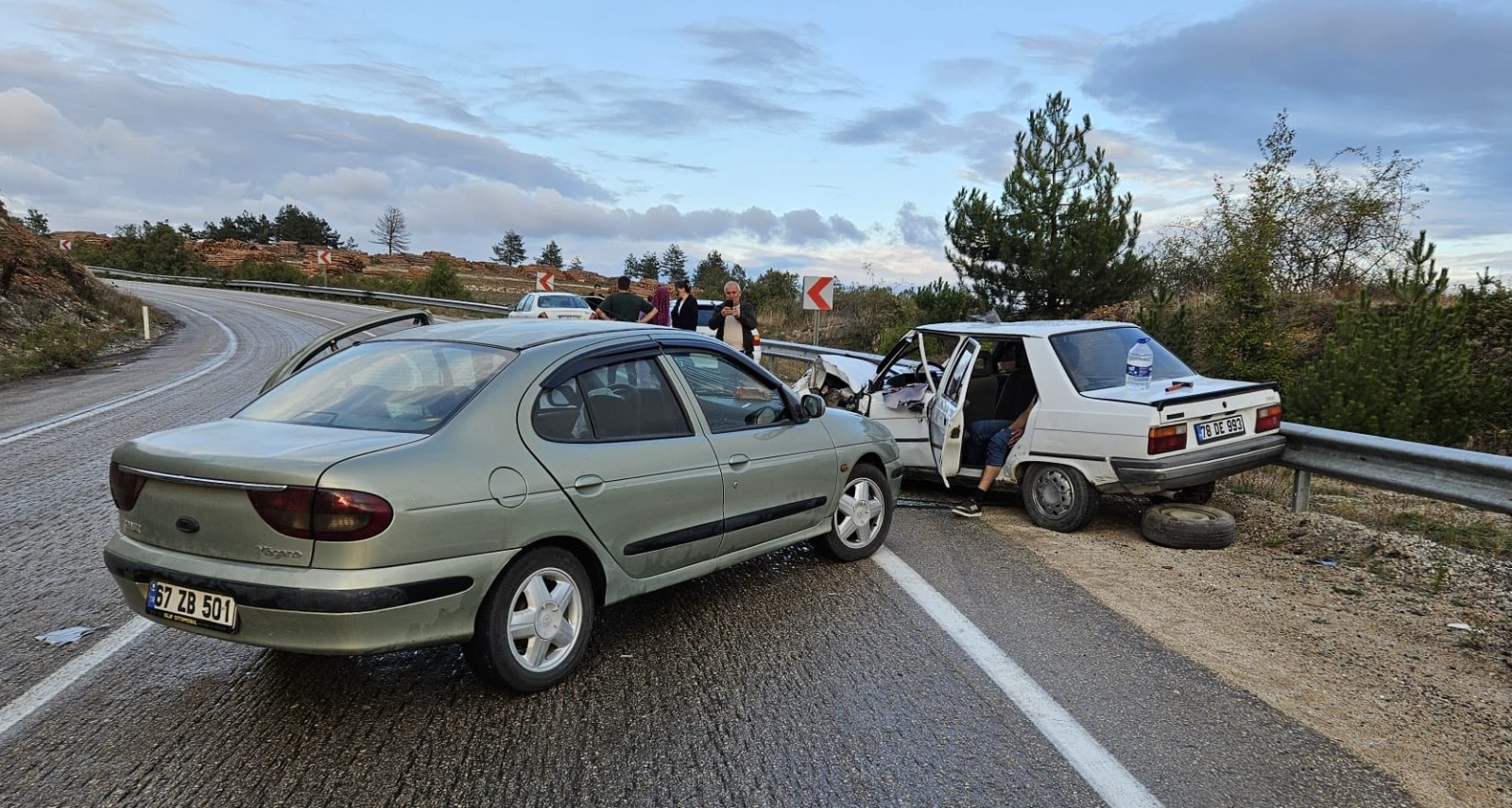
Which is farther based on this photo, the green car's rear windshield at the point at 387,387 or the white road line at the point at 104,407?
the white road line at the point at 104,407

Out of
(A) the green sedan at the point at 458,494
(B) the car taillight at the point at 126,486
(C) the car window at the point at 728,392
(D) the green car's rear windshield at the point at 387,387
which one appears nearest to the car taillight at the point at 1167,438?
(C) the car window at the point at 728,392

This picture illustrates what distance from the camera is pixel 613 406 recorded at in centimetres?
423

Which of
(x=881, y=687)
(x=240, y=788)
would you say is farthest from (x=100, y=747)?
(x=881, y=687)

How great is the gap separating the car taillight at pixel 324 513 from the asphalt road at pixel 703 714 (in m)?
0.76

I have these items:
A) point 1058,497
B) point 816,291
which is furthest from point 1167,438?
point 816,291

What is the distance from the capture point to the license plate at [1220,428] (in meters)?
6.25

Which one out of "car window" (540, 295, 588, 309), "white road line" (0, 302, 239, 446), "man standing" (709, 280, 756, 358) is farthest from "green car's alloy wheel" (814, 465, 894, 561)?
"car window" (540, 295, 588, 309)

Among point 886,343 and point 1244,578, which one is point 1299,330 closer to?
point 886,343

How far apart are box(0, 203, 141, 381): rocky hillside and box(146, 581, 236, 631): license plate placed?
51.1 ft

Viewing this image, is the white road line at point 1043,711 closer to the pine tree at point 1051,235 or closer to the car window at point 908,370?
the car window at point 908,370

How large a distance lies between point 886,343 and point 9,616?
19.4 metres

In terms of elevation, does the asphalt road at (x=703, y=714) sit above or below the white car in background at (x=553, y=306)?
below

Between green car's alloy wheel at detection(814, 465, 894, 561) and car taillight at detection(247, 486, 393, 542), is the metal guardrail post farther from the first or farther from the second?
car taillight at detection(247, 486, 393, 542)

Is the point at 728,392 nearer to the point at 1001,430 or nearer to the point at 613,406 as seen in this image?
the point at 613,406
